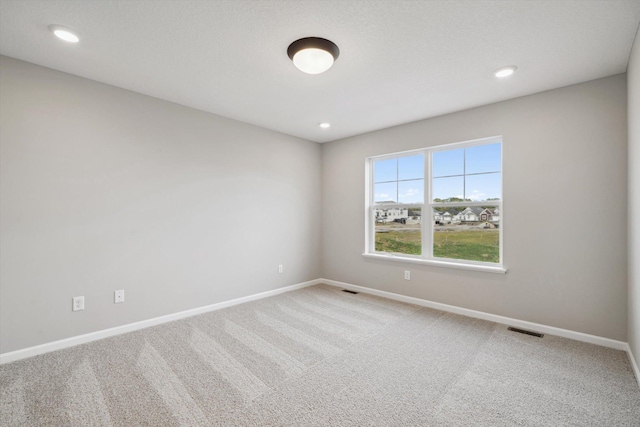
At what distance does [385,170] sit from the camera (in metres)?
4.36

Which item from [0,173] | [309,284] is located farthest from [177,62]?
[309,284]

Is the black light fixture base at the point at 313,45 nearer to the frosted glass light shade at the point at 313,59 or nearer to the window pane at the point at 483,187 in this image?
the frosted glass light shade at the point at 313,59

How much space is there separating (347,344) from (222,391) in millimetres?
1166

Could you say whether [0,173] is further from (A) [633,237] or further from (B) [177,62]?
(A) [633,237]

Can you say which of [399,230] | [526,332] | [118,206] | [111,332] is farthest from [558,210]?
[111,332]

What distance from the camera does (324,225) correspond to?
4965 millimetres

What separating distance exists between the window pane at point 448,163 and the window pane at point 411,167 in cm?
18

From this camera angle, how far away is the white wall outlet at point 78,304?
259 cm

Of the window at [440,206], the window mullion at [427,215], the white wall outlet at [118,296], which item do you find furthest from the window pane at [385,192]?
the white wall outlet at [118,296]

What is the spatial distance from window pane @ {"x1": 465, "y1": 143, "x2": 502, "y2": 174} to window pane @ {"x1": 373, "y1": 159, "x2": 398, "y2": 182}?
39.7 inches

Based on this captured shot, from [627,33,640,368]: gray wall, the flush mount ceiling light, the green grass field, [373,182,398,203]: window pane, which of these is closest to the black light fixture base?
the flush mount ceiling light

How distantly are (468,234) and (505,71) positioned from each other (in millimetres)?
1842

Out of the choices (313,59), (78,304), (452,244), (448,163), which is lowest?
(78,304)

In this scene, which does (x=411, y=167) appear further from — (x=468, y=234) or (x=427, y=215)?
(x=468, y=234)
